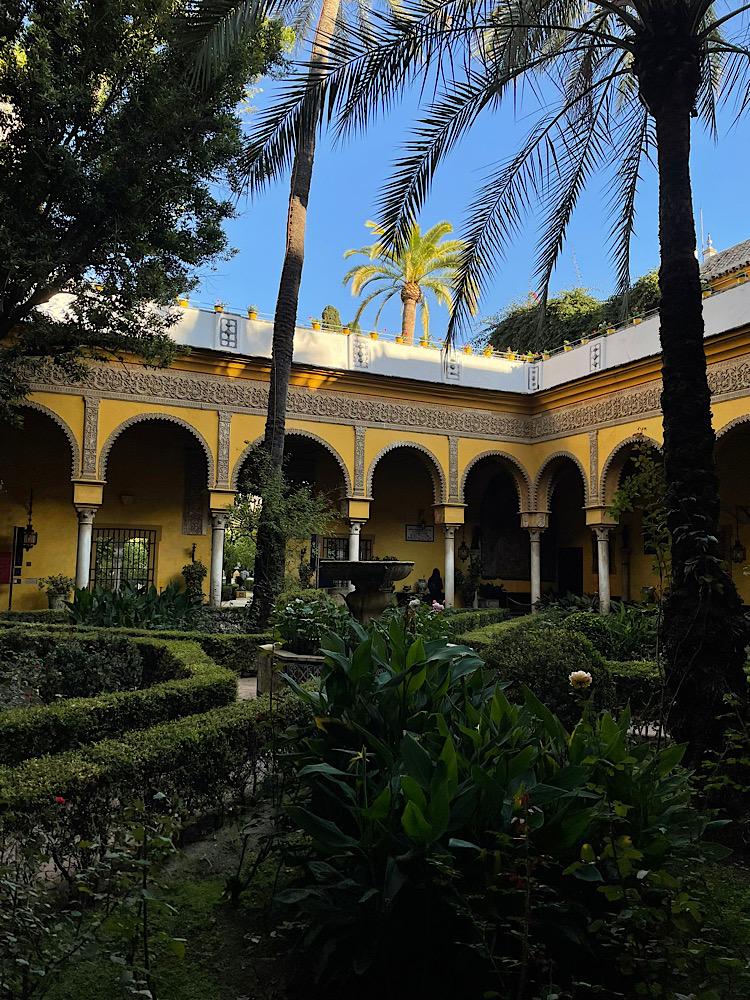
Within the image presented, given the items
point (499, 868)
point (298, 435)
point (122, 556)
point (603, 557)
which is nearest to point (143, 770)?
point (499, 868)

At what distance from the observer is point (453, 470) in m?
17.0

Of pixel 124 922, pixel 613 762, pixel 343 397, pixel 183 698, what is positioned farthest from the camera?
pixel 343 397

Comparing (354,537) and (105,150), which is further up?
(105,150)

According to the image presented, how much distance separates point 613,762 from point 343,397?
1394 cm

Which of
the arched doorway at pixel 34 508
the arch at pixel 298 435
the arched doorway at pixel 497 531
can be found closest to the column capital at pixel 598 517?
the arched doorway at pixel 497 531

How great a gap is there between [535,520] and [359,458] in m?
4.97

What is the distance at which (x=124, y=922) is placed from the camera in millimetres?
1738

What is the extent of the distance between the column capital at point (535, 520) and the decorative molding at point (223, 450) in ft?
25.1

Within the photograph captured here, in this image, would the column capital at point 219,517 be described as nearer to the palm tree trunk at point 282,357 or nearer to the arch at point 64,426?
the arch at point 64,426

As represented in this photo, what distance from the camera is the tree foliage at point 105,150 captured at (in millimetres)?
7953

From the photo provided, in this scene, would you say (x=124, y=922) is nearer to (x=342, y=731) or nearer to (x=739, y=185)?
(x=342, y=731)

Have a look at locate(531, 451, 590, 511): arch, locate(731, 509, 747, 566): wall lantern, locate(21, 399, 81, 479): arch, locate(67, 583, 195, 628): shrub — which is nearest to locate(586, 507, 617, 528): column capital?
locate(531, 451, 590, 511): arch

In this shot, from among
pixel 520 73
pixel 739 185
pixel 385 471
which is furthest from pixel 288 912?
pixel 385 471

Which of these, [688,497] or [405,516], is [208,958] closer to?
[688,497]
